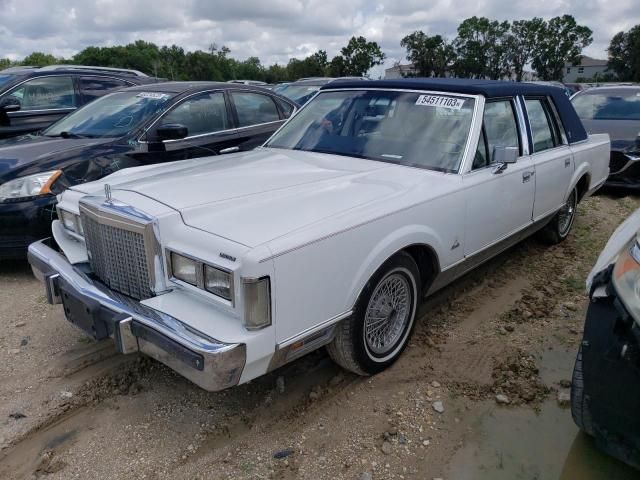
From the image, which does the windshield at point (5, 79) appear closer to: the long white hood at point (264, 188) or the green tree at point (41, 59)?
the long white hood at point (264, 188)

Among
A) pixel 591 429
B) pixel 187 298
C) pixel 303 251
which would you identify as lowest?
pixel 591 429

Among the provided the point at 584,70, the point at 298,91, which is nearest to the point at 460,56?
the point at 584,70

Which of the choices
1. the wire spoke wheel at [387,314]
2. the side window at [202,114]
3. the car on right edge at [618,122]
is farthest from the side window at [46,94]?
the car on right edge at [618,122]

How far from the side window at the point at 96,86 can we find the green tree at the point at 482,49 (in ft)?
231

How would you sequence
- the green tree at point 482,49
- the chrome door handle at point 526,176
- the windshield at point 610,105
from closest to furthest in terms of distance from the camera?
the chrome door handle at point 526,176
the windshield at point 610,105
the green tree at point 482,49

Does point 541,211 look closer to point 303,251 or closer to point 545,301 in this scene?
point 545,301

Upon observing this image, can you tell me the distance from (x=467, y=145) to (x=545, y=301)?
1649mm

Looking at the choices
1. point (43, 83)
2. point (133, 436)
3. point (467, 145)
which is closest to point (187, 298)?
point (133, 436)

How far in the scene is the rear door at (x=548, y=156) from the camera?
175 inches

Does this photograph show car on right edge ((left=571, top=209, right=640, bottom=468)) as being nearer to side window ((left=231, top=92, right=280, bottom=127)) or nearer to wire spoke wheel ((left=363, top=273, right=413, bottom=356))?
wire spoke wheel ((left=363, top=273, right=413, bottom=356))

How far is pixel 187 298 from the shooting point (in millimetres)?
2543

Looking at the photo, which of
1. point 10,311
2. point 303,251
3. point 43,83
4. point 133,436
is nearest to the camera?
point 303,251

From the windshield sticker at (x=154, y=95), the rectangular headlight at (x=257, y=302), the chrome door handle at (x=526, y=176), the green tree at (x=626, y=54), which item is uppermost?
the green tree at (x=626, y=54)

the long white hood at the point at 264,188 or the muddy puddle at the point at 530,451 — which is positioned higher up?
the long white hood at the point at 264,188
